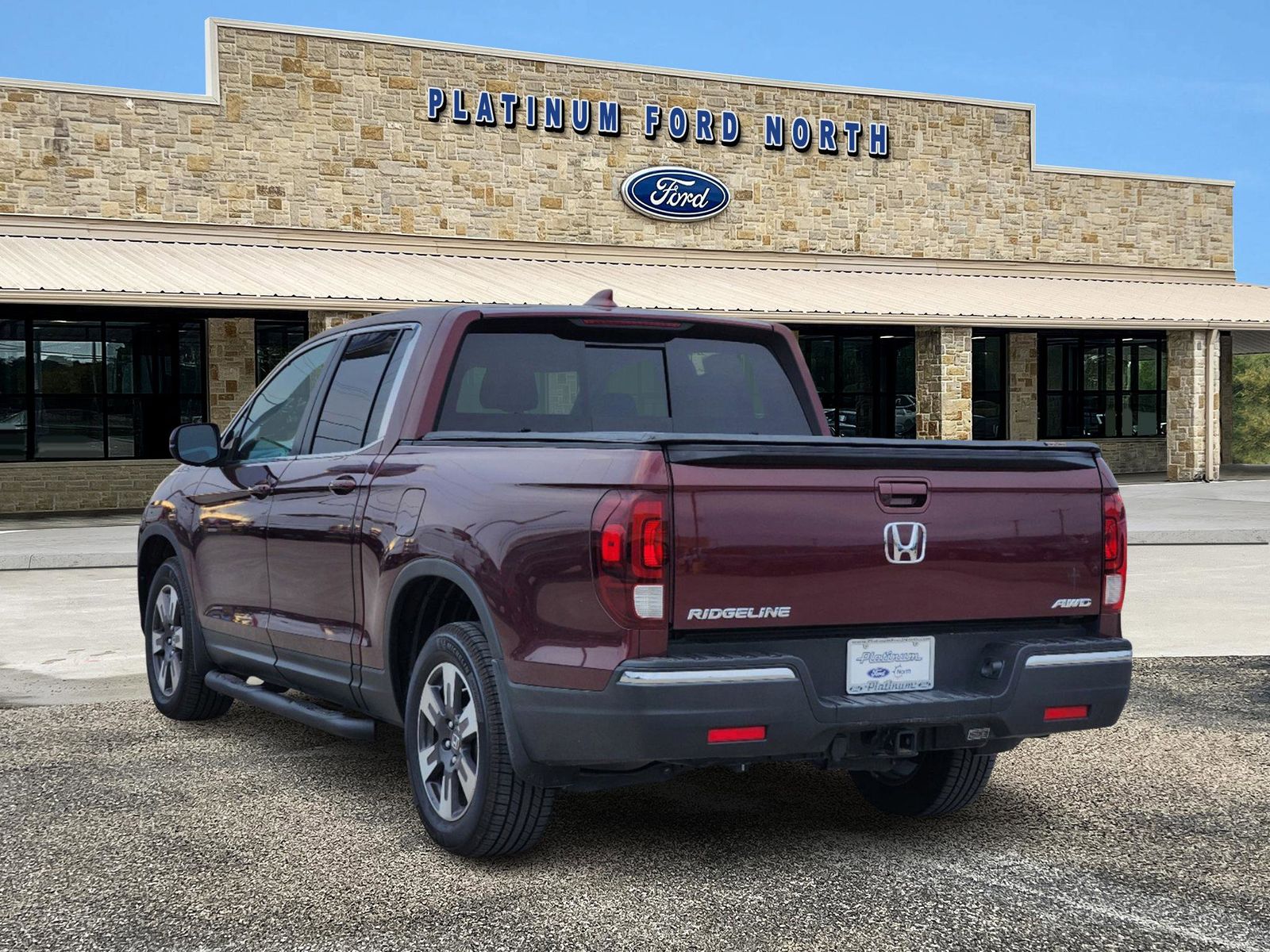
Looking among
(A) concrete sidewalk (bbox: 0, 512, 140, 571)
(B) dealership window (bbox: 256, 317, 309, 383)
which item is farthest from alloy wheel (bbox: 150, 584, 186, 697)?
(B) dealership window (bbox: 256, 317, 309, 383)

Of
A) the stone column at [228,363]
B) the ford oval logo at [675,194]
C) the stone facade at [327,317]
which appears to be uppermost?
the ford oval logo at [675,194]

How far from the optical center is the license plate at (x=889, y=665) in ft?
15.6

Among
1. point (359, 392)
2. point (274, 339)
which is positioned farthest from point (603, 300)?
point (274, 339)

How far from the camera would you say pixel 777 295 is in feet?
85.4

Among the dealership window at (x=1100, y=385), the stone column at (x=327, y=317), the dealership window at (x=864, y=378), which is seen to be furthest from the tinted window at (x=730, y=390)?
the dealership window at (x=1100, y=385)

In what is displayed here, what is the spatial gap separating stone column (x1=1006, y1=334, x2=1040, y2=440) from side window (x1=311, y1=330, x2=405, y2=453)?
27380mm

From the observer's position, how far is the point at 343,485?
19.1 ft

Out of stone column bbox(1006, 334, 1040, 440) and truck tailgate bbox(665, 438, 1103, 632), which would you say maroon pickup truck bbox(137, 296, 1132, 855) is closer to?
truck tailgate bbox(665, 438, 1103, 632)

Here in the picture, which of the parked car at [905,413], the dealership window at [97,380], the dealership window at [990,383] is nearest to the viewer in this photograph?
the dealership window at [97,380]

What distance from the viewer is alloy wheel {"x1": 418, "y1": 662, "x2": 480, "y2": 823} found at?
16.6 feet

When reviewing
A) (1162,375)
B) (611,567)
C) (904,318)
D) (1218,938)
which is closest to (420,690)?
(611,567)

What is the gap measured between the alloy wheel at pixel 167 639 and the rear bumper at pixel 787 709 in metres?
3.43

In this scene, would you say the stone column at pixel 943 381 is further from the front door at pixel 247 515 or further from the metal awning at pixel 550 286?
the front door at pixel 247 515

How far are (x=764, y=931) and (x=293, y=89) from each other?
76.9ft
